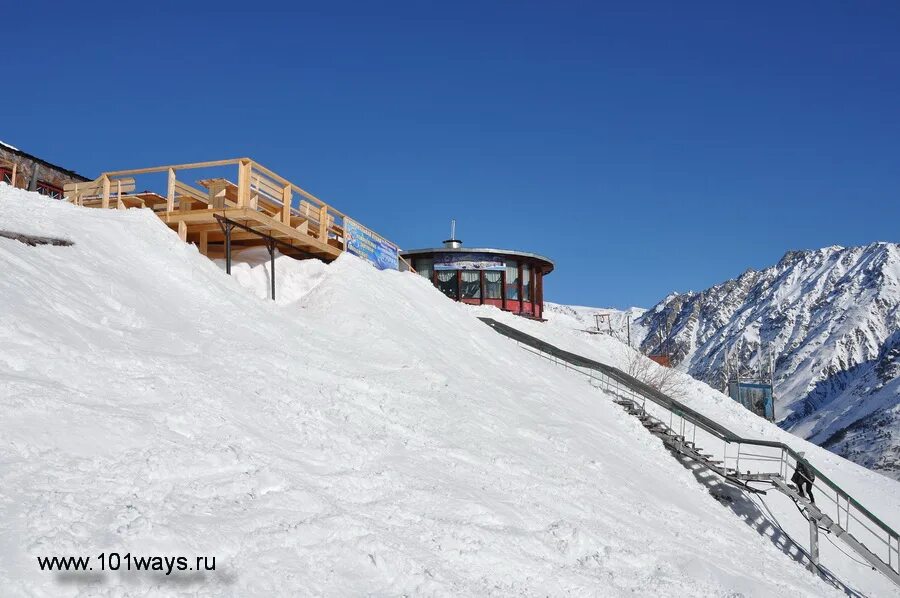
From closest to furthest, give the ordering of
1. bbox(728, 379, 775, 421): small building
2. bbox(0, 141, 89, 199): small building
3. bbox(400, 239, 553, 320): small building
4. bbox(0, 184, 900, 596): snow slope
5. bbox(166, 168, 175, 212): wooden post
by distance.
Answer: bbox(0, 184, 900, 596): snow slope < bbox(166, 168, 175, 212): wooden post < bbox(0, 141, 89, 199): small building < bbox(400, 239, 553, 320): small building < bbox(728, 379, 775, 421): small building

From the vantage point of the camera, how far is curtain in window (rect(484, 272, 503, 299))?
39.2m

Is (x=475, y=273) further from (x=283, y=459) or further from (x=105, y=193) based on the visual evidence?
(x=283, y=459)

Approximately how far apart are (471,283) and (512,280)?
2471 millimetres

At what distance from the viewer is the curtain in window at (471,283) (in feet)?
128

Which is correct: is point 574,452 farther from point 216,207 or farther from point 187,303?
A: point 216,207

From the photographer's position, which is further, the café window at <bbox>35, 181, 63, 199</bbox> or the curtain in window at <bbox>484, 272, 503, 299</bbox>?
the curtain in window at <bbox>484, 272, 503, 299</bbox>

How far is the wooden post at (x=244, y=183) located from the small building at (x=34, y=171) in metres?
16.2

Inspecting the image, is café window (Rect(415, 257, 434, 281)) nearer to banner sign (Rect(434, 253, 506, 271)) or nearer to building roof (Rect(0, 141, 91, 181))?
banner sign (Rect(434, 253, 506, 271))

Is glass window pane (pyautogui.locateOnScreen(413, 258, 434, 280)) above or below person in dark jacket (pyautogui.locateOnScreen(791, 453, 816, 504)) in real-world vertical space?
above

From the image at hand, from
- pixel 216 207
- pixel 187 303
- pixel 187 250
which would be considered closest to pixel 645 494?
pixel 187 303

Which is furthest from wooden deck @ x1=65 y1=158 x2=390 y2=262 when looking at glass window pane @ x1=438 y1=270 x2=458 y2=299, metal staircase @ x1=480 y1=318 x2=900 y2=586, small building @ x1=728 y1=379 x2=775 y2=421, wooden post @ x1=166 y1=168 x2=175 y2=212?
small building @ x1=728 y1=379 x2=775 y2=421

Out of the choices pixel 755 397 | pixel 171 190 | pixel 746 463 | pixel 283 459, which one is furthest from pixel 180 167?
pixel 755 397

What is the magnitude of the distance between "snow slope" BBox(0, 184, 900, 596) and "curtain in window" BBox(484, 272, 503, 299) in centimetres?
2336

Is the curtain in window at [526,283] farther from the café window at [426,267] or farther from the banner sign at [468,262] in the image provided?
the café window at [426,267]
